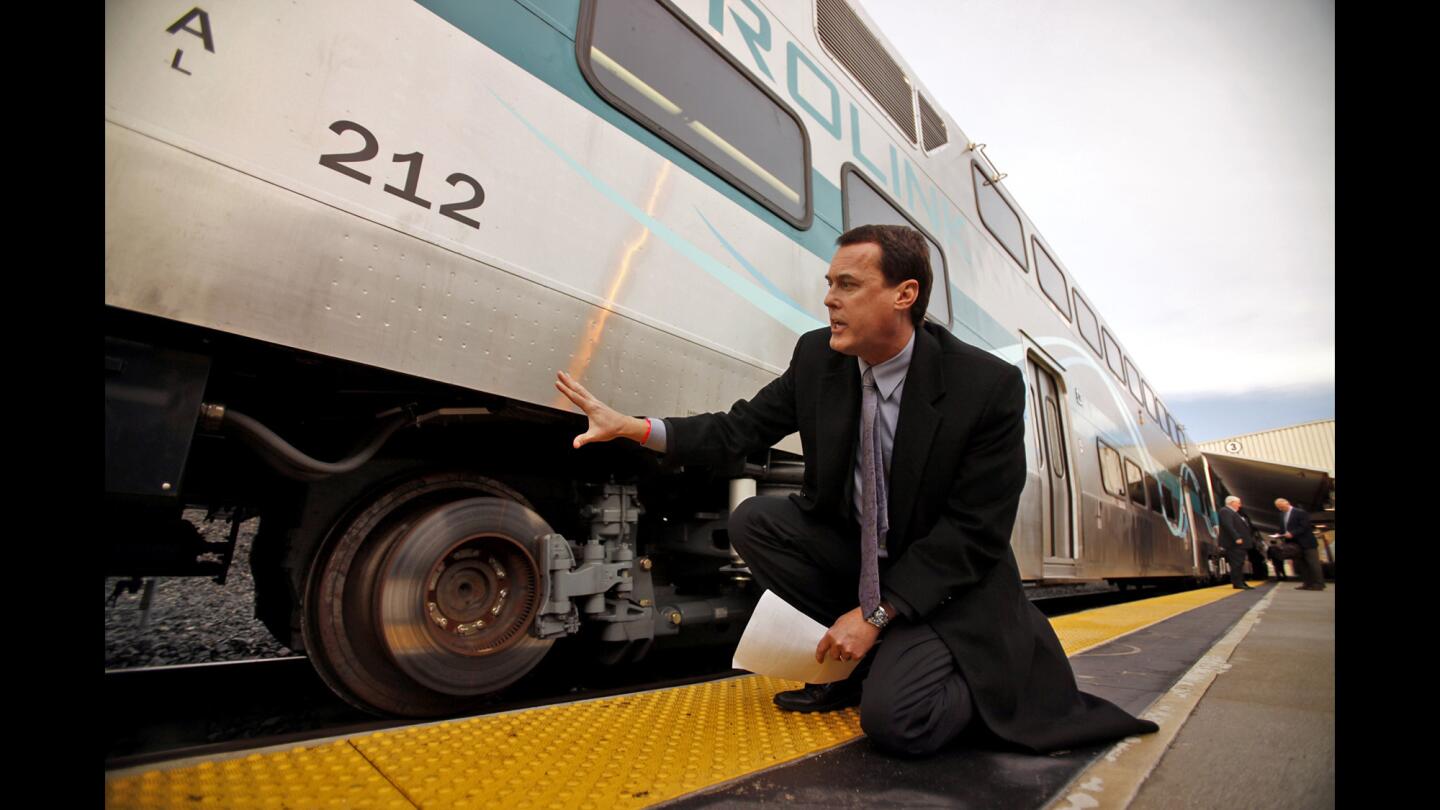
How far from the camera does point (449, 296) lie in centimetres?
185

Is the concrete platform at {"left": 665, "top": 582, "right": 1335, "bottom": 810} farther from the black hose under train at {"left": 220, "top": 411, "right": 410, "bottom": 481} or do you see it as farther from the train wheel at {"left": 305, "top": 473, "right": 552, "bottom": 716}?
the black hose under train at {"left": 220, "top": 411, "right": 410, "bottom": 481}

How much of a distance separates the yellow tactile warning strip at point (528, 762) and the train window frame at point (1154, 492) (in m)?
9.23

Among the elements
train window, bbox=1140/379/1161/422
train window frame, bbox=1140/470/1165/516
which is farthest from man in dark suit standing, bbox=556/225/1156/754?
train window, bbox=1140/379/1161/422

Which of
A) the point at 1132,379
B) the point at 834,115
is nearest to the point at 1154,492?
the point at 1132,379

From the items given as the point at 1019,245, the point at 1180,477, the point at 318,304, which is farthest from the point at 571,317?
the point at 1180,477

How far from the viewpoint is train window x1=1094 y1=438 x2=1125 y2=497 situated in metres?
7.15

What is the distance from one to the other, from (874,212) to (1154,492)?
823cm

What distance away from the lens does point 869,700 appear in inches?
61.9

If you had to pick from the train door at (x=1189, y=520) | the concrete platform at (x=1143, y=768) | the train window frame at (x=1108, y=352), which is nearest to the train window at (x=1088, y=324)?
the train window frame at (x=1108, y=352)

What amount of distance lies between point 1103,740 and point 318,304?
2.14m

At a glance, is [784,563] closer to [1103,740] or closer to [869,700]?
[869,700]

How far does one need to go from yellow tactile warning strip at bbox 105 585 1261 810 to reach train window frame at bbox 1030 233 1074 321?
617cm

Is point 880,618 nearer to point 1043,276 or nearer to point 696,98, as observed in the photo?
point 696,98
